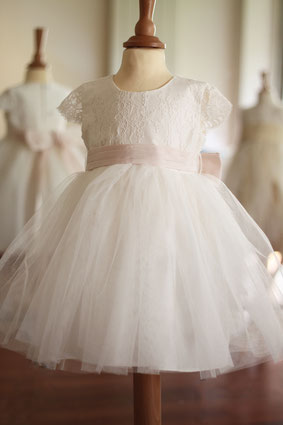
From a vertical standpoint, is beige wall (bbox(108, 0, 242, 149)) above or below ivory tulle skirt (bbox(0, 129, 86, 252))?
above

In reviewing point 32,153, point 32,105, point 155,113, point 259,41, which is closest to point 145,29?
point 155,113

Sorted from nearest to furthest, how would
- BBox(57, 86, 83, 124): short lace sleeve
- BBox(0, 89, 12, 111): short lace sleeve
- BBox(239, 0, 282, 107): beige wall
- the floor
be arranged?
BBox(57, 86, 83, 124): short lace sleeve
the floor
BBox(0, 89, 12, 111): short lace sleeve
BBox(239, 0, 282, 107): beige wall

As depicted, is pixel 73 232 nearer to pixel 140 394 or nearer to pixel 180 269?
pixel 180 269

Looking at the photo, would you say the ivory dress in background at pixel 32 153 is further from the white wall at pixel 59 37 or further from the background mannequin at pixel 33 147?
the white wall at pixel 59 37

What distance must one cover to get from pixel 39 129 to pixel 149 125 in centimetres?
151

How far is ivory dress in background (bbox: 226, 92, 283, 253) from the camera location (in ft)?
9.06

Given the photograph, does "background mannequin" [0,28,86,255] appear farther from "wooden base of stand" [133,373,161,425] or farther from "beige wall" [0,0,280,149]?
"wooden base of stand" [133,373,161,425]

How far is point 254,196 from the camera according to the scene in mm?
2801

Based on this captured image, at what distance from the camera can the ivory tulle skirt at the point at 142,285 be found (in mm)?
1104

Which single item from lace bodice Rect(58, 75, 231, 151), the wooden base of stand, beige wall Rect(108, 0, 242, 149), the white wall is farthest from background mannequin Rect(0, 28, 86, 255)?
the wooden base of stand

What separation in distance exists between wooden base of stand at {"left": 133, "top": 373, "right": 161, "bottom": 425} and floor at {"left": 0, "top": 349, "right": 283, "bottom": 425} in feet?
0.89

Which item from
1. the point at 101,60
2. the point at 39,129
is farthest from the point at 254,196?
the point at 101,60

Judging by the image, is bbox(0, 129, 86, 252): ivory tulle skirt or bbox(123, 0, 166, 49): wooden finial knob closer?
bbox(123, 0, 166, 49): wooden finial knob

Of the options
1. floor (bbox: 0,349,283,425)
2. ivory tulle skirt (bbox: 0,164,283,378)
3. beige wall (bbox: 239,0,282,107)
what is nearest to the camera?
ivory tulle skirt (bbox: 0,164,283,378)
